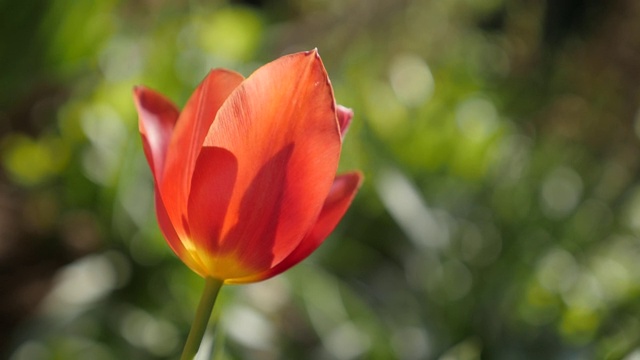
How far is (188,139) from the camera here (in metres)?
0.39

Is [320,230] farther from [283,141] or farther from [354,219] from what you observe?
[354,219]

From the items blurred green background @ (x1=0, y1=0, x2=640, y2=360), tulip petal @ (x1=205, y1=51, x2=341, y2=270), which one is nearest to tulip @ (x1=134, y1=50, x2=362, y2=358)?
tulip petal @ (x1=205, y1=51, x2=341, y2=270)

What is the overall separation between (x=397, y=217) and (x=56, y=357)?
608 mm

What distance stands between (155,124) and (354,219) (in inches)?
54.7

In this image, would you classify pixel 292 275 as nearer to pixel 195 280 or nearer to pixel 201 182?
pixel 195 280

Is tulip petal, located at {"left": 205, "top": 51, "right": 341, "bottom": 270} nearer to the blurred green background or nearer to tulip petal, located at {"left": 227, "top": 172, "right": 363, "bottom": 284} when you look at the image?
tulip petal, located at {"left": 227, "top": 172, "right": 363, "bottom": 284}

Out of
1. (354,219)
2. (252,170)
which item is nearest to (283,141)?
(252,170)

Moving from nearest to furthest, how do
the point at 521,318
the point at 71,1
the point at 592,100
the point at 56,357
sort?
the point at 521,318
the point at 56,357
the point at 71,1
the point at 592,100

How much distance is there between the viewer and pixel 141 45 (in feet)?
6.91

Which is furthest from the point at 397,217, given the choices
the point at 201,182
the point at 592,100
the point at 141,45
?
the point at 592,100

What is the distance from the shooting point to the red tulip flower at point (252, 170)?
354mm

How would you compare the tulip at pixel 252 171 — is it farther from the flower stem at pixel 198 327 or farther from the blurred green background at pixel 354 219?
the blurred green background at pixel 354 219

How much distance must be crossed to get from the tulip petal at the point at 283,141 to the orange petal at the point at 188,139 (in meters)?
0.03

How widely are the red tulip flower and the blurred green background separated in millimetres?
375
